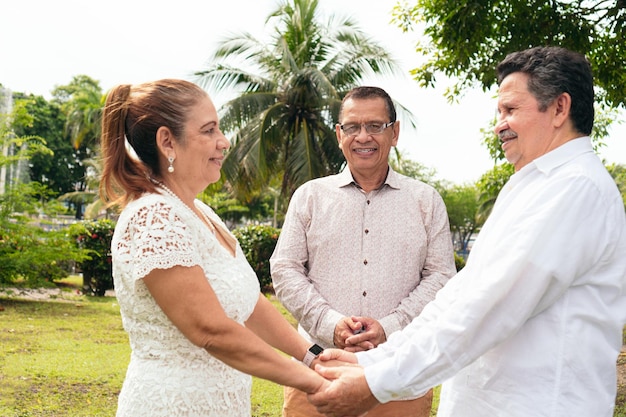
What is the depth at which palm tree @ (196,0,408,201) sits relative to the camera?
19578 mm

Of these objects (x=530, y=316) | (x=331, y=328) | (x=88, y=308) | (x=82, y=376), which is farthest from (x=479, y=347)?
(x=88, y=308)

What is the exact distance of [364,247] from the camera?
390 cm

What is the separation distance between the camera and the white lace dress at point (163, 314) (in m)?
2.60

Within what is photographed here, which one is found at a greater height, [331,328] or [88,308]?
[331,328]

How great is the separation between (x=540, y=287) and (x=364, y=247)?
160 centimetres

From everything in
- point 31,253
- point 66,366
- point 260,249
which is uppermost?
point 260,249

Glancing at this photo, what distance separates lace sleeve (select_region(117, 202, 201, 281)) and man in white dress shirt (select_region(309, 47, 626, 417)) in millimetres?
968

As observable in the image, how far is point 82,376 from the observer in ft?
28.1

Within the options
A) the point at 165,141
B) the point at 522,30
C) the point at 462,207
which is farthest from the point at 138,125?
the point at 462,207

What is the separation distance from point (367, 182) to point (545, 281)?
71.6 inches

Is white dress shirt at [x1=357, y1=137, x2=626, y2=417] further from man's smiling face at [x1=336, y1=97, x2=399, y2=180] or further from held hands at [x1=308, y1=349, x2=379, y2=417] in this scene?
man's smiling face at [x1=336, y1=97, x2=399, y2=180]

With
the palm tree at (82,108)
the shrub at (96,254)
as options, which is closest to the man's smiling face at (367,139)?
the shrub at (96,254)

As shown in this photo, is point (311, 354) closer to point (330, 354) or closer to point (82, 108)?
point (330, 354)

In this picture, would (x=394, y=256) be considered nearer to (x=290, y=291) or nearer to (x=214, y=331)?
(x=290, y=291)
